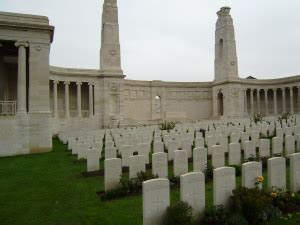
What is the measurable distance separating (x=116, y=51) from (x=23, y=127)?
21254 millimetres

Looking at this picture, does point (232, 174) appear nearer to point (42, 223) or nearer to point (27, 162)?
point (42, 223)

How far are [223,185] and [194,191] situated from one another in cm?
69

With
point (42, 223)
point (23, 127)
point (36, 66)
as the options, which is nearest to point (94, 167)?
point (42, 223)

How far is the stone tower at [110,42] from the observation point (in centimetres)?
3500

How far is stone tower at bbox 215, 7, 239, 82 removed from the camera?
4444 cm

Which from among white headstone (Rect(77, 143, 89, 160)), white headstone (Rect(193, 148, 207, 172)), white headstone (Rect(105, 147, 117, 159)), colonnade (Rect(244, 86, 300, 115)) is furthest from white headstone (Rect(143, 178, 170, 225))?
colonnade (Rect(244, 86, 300, 115))

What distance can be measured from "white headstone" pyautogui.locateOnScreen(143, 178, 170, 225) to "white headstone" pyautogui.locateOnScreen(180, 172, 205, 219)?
0.36 m

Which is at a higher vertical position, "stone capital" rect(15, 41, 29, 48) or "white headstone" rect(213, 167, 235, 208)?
"stone capital" rect(15, 41, 29, 48)

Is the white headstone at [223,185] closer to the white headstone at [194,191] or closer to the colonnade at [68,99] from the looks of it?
the white headstone at [194,191]

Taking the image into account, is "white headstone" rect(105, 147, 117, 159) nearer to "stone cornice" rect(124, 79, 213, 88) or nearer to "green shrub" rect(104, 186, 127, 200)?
"green shrub" rect(104, 186, 127, 200)

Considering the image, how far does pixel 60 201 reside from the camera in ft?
23.7

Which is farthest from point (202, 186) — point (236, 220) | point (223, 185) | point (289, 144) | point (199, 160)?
point (289, 144)

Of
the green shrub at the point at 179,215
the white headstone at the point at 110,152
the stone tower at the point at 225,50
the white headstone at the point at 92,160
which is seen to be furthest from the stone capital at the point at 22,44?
the stone tower at the point at 225,50

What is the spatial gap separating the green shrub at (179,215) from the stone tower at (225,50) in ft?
133
